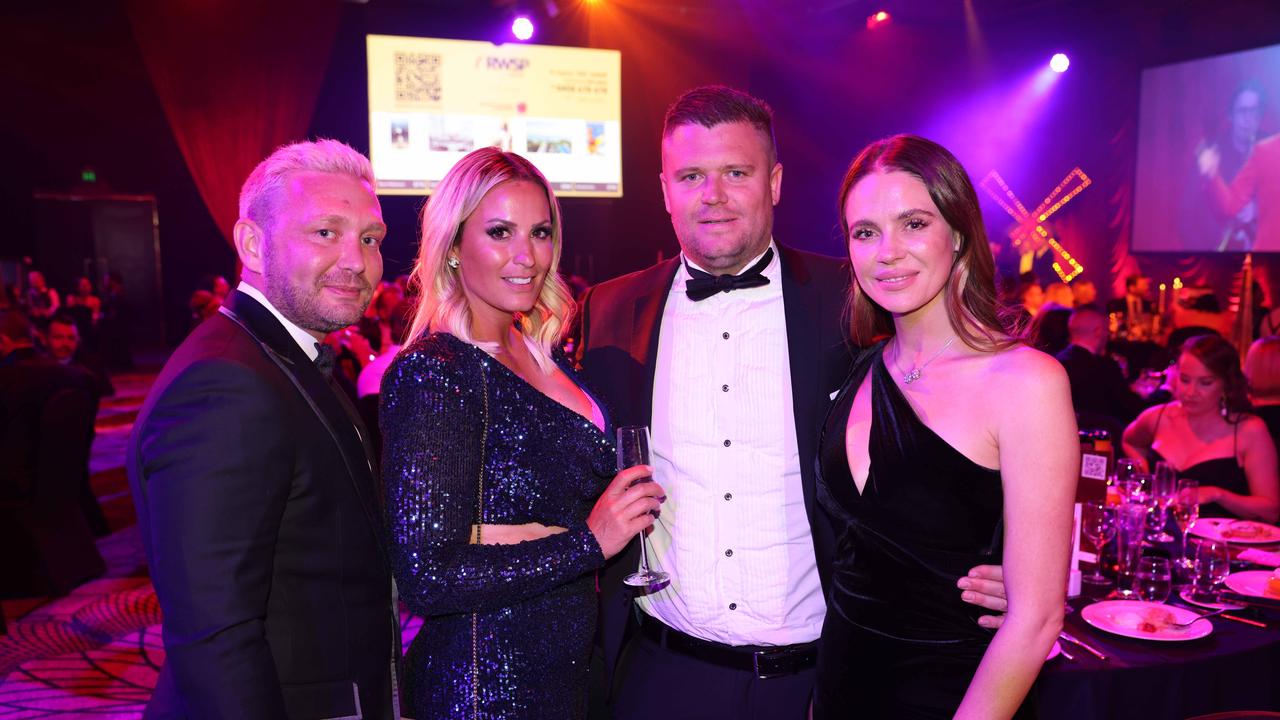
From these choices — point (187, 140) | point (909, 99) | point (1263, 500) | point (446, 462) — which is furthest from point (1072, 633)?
point (909, 99)

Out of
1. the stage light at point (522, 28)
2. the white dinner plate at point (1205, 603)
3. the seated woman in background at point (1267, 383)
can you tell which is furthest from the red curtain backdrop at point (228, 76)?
the seated woman in background at point (1267, 383)

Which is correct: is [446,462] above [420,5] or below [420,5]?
below

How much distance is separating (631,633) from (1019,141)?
1327 cm

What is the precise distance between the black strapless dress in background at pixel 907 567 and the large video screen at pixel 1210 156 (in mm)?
11447

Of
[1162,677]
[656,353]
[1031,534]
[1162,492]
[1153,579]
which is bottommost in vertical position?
[1162,677]

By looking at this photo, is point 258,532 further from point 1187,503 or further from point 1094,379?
point 1094,379

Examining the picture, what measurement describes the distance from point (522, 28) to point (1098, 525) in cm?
771

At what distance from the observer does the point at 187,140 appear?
7516 mm

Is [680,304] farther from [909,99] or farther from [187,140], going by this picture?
[909,99]

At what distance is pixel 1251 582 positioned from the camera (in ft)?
8.64

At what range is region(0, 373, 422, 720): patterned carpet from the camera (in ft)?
13.0

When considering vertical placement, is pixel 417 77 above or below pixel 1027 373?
above

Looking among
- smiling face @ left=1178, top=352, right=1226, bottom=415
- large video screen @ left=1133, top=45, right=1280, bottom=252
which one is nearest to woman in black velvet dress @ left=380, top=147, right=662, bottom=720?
smiling face @ left=1178, top=352, right=1226, bottom=415

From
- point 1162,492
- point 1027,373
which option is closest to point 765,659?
point 1027,373
